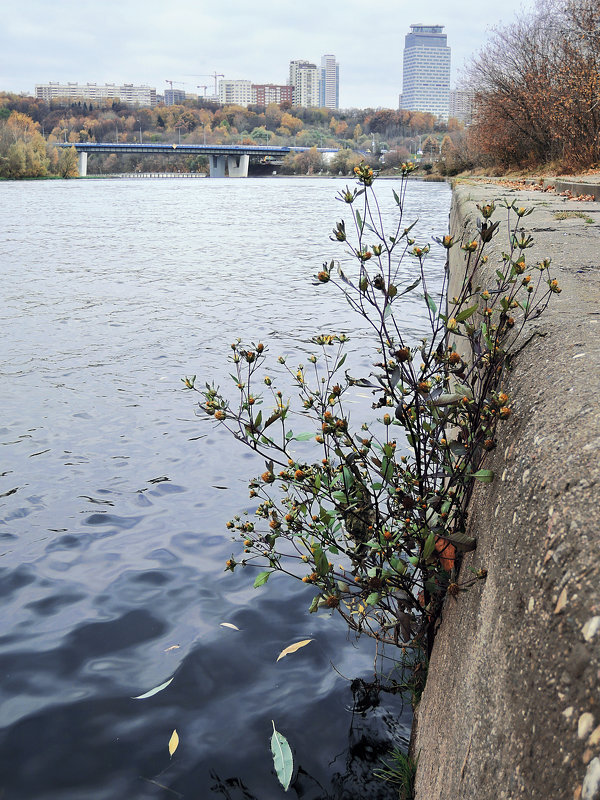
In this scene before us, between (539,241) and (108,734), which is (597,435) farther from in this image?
(539,241)

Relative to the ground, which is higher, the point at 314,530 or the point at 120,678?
the point at 314,530

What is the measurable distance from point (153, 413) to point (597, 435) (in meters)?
5.54

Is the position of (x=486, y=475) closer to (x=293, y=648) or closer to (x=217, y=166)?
(x=293, y=648)

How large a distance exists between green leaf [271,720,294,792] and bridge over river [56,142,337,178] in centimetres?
11076

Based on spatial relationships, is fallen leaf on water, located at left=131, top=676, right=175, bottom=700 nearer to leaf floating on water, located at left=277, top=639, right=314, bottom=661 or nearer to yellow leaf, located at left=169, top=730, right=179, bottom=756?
yellow leaf, located at left=169, top=730, right=179, bottom=756

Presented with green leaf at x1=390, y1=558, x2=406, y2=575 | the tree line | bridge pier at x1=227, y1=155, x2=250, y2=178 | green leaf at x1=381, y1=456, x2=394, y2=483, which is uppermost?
the tree line

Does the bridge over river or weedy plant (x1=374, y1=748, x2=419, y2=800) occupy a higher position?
the bridge over river

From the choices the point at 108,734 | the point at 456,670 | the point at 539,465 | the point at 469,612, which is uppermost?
the point at 539,465

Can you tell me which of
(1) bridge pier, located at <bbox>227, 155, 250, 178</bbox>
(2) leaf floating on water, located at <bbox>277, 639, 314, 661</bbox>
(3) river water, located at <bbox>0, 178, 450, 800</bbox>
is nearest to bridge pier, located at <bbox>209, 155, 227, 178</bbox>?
(1) bridge pier, located at <bbox>227, 155, 250, 178</bbox>

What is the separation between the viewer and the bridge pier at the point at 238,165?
4557 inches

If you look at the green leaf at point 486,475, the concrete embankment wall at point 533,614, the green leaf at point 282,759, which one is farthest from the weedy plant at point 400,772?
the green leaf at point 486,475

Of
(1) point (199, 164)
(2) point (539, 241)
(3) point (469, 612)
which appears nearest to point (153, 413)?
(2) point (539, 241)

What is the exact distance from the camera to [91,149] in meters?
113

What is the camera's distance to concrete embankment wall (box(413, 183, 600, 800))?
105 centimetres
